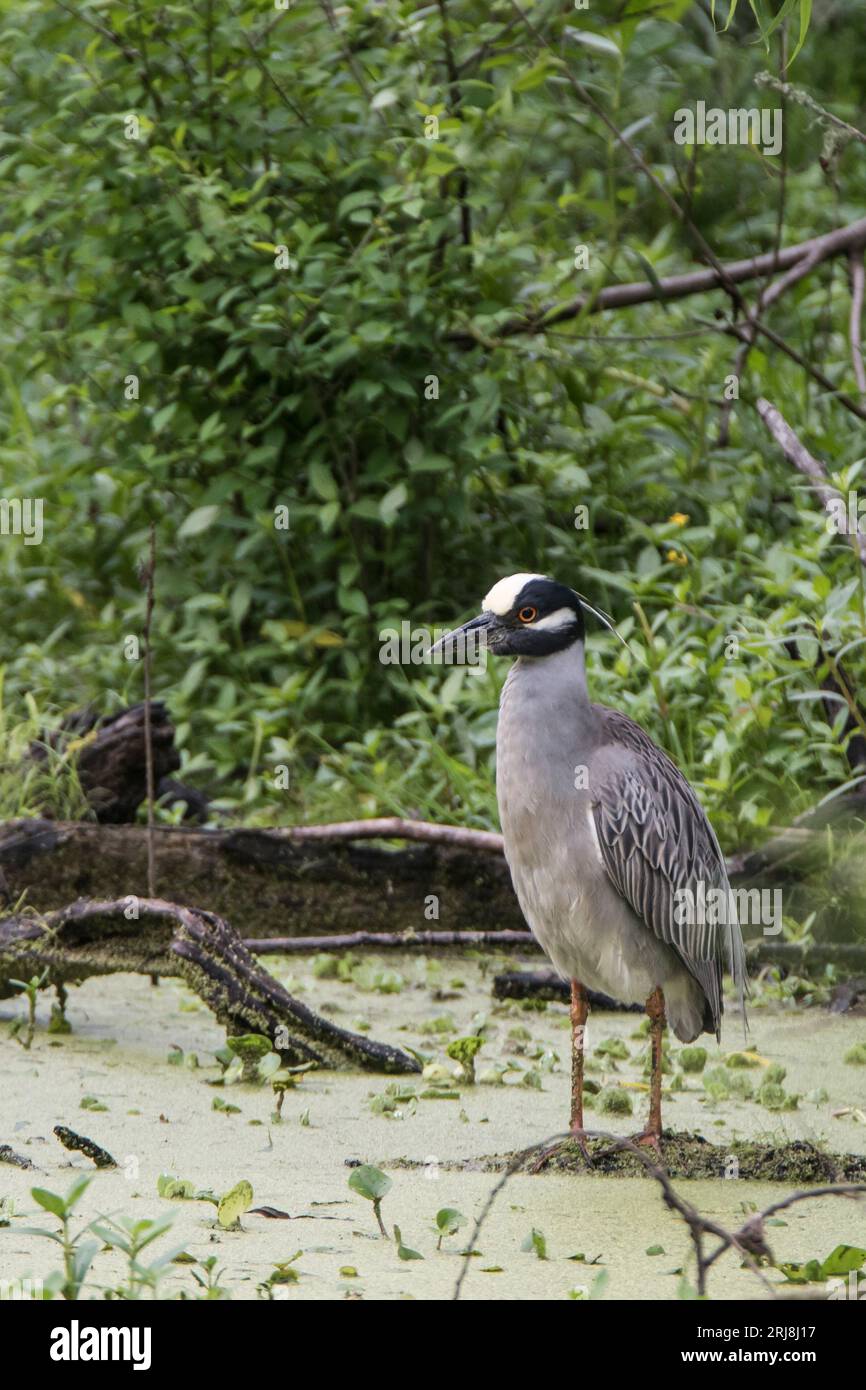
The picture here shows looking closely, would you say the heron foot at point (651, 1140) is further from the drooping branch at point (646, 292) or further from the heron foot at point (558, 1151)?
the drooping branch at point (646, 292)

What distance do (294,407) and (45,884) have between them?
2239 mm

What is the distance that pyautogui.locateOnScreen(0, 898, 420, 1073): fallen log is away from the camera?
14.7 ft

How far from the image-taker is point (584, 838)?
4.05 meters

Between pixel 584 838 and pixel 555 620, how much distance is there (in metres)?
0.54

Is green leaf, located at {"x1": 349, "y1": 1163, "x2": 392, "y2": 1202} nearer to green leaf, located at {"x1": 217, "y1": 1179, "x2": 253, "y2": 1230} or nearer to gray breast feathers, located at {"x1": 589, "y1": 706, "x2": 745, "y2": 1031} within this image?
green leaf, located at {"x1": 217, "y1": 1179, "x2": 253, "y2": 1230}

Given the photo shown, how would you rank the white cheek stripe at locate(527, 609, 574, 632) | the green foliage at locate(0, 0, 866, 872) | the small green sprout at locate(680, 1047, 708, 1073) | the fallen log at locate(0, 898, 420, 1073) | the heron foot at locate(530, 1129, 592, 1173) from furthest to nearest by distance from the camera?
the green foliage at locate(0, 0, 866, 872)
the small green sprout at locate(680, 1047, 708, 1073)
the fallen log at locate(0, 898, 420, 1073)
the white cheek stripe at locate(527, 609, 574, 632)
the heron foot at locate(530, 1129, 592, 1173)

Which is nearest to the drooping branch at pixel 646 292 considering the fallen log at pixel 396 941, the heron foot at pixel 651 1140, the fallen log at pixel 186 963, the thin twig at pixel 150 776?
the thin twig at pixel 150 776

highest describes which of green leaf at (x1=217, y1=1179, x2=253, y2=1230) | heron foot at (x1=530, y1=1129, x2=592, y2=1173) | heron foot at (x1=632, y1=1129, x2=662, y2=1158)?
green leaf at (x1=217, y1=1179, x2=253, y2=1230)

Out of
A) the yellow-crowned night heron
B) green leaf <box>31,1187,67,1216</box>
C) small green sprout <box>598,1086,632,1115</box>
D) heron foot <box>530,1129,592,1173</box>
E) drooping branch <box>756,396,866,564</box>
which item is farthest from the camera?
drooping branch <box>756,396,866,564</box>

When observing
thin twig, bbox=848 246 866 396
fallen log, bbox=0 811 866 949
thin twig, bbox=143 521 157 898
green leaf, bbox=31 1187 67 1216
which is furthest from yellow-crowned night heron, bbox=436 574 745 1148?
thin twig, bbox=848 246 866 396

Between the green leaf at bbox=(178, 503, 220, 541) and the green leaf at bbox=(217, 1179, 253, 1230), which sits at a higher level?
the green leaf at bbox=(178, 503, 220, 541)

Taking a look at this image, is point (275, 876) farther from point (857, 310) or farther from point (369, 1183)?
point (857, 310)
